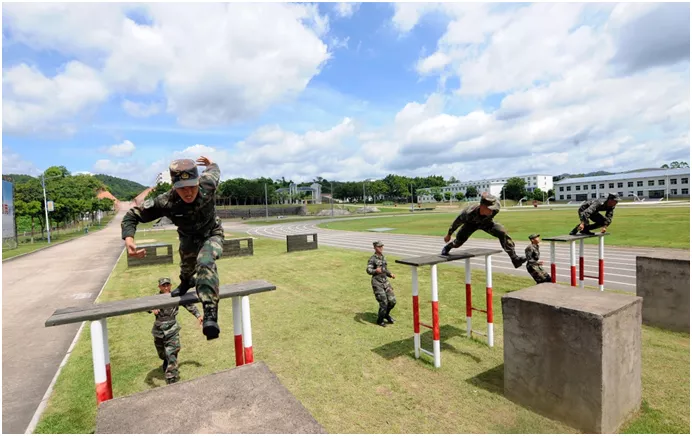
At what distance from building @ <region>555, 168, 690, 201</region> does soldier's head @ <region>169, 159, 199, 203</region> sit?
106 m

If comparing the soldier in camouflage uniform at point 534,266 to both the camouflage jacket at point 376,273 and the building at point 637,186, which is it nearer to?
the camouflage jacket at point 376,273

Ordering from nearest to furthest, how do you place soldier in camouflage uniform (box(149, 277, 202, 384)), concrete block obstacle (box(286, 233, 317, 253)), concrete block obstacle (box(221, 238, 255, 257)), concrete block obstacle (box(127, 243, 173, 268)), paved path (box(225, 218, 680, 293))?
soldier in camouflage uniform (box(149, 277, 202, 384))
paved path (box(225, 218, 680, 293))
concrete block obstacle (box(127, 243, 173, 268))
concrete block obstacle (box(221, 238, 255, 257))
concrete block obstacle (box(286, 233, 317, 253))

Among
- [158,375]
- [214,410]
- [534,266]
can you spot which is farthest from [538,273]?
[158,375]

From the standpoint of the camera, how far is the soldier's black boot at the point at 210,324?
12.9 ft

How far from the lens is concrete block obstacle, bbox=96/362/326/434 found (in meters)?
2.98

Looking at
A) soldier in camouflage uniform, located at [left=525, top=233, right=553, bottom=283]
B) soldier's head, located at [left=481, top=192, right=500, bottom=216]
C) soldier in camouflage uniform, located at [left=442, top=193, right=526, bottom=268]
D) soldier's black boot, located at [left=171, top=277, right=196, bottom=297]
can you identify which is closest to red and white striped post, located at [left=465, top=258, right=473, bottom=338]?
soldier in camouflage uniform, located at [left=442, top=193, right=526, bottom=268]

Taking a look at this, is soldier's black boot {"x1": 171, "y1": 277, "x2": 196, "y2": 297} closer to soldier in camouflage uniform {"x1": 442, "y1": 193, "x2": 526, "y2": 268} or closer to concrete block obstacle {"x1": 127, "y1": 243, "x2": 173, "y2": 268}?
soldier in camouflage uniform {"x1": 442, "y1": 193, "x2": 526, "y2": 268}

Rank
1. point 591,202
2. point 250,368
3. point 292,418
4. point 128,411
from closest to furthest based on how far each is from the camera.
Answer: point 292,418 < point 128,411 < point 250,368 < point 591,202

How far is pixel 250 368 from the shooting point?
13.4ft

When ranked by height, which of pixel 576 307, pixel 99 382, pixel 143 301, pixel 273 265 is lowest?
pixel 273 265

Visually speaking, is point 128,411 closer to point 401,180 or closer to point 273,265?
point 273,265

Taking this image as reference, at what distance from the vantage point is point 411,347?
25.0 ft

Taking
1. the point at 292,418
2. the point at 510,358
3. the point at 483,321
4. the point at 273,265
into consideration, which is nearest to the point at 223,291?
the point at 292,418

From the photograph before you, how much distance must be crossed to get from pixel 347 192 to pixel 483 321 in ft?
491
